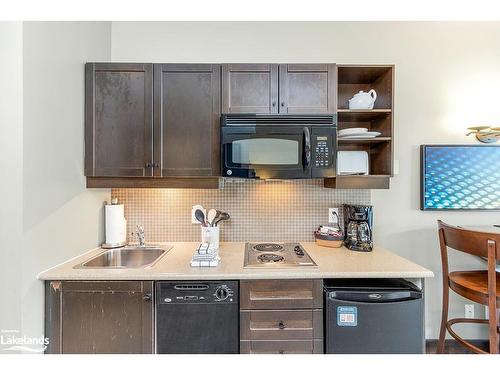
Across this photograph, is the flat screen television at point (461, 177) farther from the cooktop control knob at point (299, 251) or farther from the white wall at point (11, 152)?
the white wall at point (11, 152)

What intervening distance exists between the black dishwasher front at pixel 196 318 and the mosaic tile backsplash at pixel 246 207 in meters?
0.70

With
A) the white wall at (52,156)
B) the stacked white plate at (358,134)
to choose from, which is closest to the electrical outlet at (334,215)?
the stacked white plate at (358,134)

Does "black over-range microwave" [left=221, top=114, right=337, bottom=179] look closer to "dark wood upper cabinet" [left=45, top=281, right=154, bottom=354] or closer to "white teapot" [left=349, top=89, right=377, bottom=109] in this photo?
"white teapot" [left=349, top=89, right=377, bottom=109]

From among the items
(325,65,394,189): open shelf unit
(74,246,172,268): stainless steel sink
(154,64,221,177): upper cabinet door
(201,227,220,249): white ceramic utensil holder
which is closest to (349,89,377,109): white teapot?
(325,65,394,189): open shelf unit

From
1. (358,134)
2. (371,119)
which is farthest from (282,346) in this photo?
(371,119)

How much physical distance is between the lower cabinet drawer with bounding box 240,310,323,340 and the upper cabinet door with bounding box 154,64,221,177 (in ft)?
2.91

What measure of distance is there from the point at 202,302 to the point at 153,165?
0.90 metres

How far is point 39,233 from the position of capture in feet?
4.54

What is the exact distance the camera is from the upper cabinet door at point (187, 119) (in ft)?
5.74

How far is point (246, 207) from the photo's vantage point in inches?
83.1

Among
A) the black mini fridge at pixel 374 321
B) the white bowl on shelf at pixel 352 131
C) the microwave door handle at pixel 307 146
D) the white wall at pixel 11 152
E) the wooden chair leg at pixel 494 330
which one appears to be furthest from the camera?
the white bowl on shelf at pixel 352 131

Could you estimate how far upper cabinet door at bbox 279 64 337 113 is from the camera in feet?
5.80

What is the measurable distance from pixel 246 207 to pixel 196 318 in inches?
35.7
